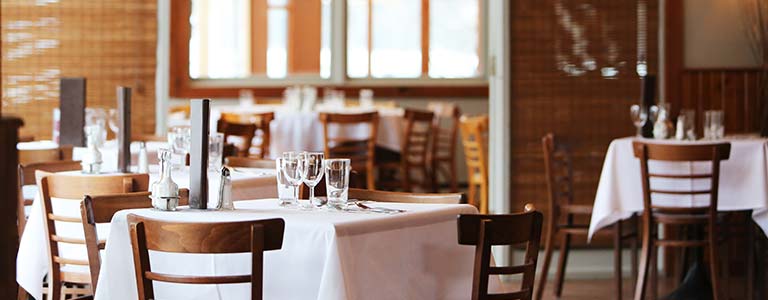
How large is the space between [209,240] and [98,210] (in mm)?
828

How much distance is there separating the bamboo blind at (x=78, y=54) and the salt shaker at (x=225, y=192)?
16.9ft

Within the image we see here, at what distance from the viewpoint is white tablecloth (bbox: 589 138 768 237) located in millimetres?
5941

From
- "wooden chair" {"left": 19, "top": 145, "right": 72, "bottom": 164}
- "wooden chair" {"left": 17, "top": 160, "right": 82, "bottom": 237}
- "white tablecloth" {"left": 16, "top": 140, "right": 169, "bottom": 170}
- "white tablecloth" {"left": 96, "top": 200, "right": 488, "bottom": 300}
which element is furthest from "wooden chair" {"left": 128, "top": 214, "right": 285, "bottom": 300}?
"wooden chair" {"left": 19, "top": 145, "right": 72, "bottom": 164}

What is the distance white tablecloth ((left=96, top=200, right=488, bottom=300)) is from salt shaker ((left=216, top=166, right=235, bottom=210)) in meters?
0.06

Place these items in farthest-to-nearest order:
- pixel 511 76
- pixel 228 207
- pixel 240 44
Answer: pixel 240 44
pixel 511 76
pixel 228 207

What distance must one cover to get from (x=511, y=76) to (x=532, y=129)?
354mm

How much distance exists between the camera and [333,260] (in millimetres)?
3240

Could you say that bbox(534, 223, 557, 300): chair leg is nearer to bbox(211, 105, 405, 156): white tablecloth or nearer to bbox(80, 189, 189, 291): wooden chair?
bbox(80, 189, 189, 291): wooden chair


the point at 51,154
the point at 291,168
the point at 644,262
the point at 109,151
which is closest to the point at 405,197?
the point at 291,168

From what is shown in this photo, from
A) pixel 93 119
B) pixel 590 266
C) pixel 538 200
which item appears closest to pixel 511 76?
pixel 538 200

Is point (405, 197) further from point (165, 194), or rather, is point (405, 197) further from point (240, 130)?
point (240, 130)

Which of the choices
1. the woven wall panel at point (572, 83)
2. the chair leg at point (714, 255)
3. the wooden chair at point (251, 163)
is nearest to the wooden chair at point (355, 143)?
the woven wall panel at point (572, 83)

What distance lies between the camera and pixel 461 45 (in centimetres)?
1281

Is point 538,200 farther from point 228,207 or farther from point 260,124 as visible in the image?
point 228,207
